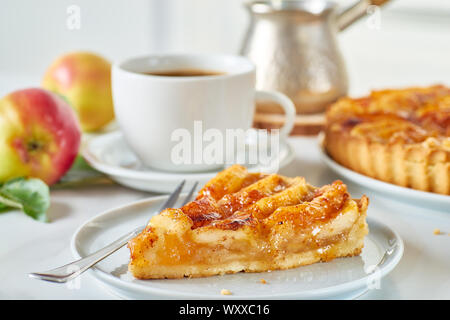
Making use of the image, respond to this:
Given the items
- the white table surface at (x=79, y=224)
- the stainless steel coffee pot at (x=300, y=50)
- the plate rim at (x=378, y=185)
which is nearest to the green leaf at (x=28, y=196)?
the white table surface at (x=79, y=224)

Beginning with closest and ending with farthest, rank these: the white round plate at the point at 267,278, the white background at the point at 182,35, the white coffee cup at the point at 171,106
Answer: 1. the white round plate at the point at 267,278
2. the white coffee cup at the point at 171,106
3. the white background at the point at 182,35

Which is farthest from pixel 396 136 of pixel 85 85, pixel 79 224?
pixel 85 85

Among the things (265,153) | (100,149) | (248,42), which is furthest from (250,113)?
(248,42)

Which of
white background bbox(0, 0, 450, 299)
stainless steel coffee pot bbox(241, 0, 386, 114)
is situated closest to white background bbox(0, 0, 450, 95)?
white background bbox(0, 0, 450, 299)

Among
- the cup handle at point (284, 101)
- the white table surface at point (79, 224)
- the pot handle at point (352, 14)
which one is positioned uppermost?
the pot handle at point (352, 14)

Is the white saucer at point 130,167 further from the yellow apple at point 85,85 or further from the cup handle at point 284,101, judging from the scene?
the yellow apple at point 85,85
